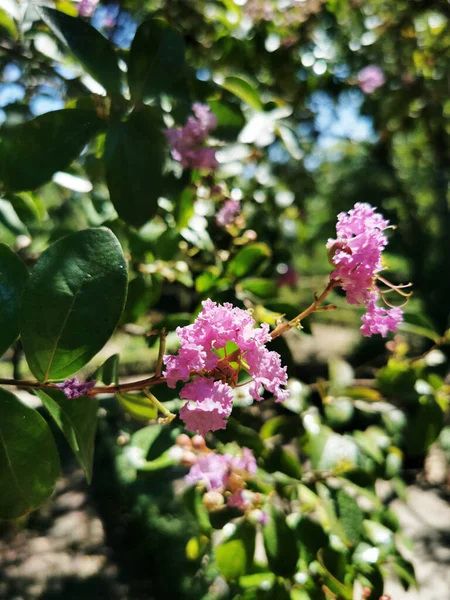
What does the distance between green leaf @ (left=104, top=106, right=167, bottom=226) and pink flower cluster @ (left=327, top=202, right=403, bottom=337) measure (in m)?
0.30

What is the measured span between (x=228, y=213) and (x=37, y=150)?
1.68ft

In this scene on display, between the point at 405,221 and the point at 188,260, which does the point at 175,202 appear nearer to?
the point at 188,260

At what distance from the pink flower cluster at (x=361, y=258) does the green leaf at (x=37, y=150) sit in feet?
1.33

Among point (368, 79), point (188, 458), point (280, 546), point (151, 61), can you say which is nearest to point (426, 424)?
point (280, 546)

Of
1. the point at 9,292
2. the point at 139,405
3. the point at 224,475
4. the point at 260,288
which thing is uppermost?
the point at 9,292

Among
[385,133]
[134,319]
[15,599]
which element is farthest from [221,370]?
[385,133]

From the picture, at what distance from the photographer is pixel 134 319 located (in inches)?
41.3

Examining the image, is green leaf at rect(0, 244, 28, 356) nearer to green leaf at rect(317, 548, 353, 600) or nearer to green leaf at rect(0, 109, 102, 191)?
green leaf at rect(0, 109, 102, 191)

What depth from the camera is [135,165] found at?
2.68ft

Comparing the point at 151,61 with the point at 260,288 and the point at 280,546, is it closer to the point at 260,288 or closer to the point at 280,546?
the point at 260,288

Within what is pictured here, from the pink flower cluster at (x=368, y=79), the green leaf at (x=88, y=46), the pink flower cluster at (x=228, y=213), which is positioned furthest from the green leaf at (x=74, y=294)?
the pink flower cluster at (x=368, y=79)

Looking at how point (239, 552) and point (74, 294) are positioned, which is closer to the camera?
point (74, 294)

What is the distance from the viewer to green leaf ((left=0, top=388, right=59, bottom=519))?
2.05ft

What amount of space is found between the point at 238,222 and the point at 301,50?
1180 mm
